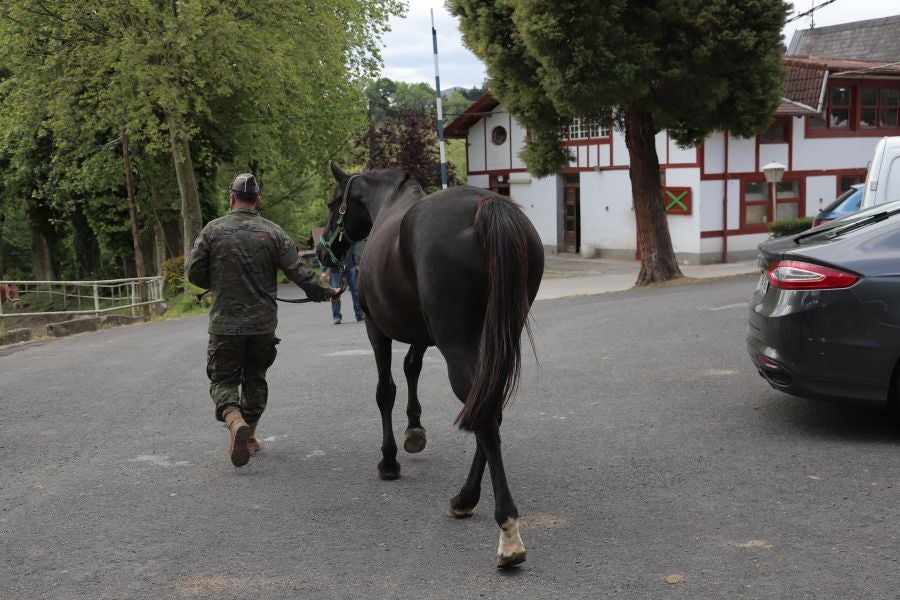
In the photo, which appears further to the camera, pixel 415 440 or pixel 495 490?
pixel 415 440

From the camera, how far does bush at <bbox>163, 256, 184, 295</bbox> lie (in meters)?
30.1

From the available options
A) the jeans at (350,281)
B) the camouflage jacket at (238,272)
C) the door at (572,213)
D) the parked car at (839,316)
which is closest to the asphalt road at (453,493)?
the parked car at (839,316)

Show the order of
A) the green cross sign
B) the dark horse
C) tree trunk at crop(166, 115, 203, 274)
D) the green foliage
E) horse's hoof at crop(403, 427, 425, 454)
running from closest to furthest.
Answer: the dark horse < horse's hoof at crop(403, 427, 425, 454) < the green foliage < tree trunk at crop(166, 115, 203, 274) < the green cross sign

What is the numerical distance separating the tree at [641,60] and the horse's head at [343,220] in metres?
12.5

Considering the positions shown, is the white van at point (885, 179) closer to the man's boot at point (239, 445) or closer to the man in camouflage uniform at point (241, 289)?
the man in camouflage uniform at point (241, 289)

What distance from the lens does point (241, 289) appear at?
6434 mm

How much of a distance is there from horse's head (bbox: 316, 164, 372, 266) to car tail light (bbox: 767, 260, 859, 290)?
3010 millimetres

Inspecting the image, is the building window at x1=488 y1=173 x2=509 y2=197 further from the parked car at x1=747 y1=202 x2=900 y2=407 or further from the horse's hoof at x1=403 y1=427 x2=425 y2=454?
the horse's hoof at x1=403 y1=427 x2=425 y2=454

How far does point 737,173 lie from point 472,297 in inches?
1077

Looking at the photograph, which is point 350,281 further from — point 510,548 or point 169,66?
point 169,66

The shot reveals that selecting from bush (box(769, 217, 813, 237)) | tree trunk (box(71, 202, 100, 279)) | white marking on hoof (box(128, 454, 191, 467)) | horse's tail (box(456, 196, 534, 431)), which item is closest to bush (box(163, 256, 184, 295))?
tree trunk (box(71, 202, 100, 279))

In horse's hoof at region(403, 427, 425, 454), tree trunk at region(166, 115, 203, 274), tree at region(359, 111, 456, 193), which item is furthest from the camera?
tree at region(359, 111, 456, 193)

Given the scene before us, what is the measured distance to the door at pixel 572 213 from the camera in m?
36.0

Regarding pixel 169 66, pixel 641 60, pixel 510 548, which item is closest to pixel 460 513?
pixel 510 548
